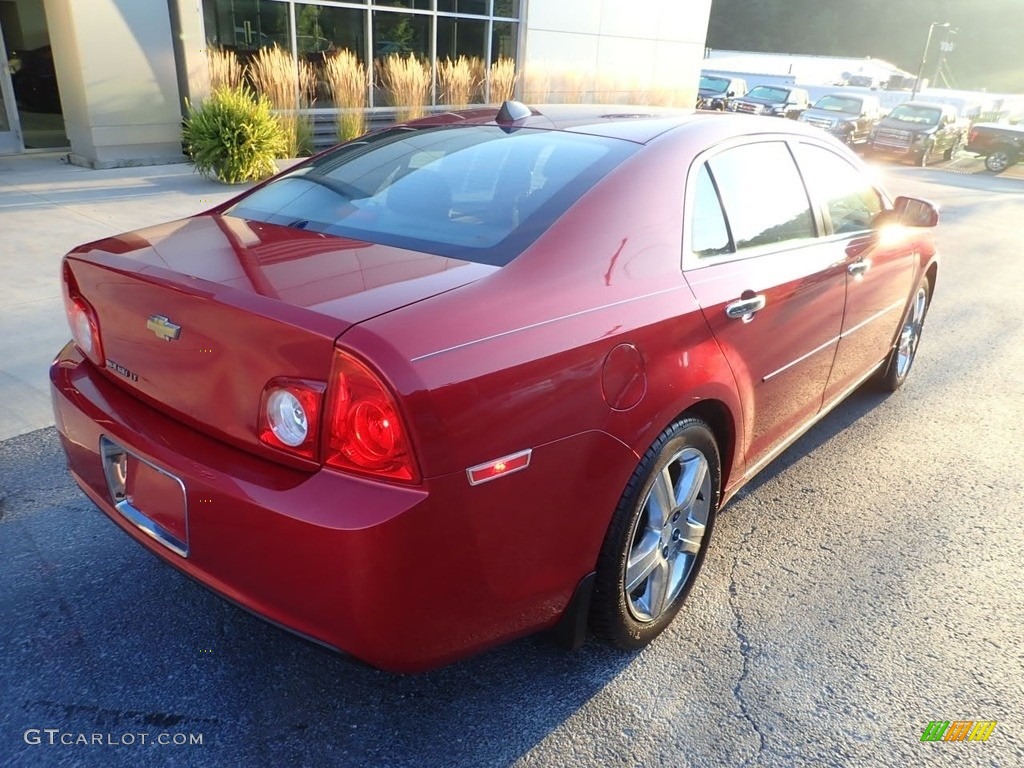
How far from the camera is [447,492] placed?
1749mm

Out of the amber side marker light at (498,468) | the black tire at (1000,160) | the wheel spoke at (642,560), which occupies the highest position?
the amber side marker light at (498,468)

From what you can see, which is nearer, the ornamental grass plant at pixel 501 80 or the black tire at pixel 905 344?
the black tire at pixel 905 344

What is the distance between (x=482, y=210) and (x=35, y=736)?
6.24 ft

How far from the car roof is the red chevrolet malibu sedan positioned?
24 millimetres

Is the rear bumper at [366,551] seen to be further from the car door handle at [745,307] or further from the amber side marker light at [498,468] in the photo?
the car door handle at [745,307]

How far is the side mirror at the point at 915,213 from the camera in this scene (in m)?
3.88

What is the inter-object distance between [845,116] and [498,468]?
22438 mm

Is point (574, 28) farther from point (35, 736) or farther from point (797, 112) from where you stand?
point (35, 736)

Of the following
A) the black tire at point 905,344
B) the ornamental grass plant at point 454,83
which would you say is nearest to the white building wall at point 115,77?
the ornamental grass plant at point 454,83

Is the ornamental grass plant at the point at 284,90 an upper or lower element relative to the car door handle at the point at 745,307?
lower

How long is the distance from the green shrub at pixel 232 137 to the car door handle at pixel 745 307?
315 inches

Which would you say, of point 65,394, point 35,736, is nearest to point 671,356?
point 65,394

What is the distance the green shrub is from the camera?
9.15 meters

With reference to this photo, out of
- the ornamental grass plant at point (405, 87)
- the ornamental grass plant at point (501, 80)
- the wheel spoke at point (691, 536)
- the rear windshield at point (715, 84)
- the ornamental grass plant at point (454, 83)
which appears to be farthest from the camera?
the rear windshield at point (715, 84)
